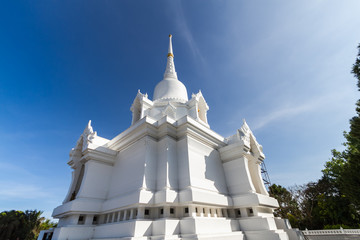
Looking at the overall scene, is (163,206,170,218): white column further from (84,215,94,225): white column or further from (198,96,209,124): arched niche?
(198,96,209,124): arched niche

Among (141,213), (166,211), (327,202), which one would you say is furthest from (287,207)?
(141,213)

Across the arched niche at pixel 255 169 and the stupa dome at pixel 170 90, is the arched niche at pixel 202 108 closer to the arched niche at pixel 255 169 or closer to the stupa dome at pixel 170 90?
the stupa dome at pixel 170 90

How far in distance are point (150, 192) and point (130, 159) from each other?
2.69 m

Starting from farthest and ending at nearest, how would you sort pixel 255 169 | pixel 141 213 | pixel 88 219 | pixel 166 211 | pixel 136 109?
pixel 136 109 → pixel 255 169 → pixel 88 219 → pixel 166 211 → pixel 141 213

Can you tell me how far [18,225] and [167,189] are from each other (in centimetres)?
2578

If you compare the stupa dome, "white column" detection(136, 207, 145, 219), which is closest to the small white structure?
"white column" detection(136, 207, 145, 219)

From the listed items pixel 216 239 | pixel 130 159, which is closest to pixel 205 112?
pixel 130 159

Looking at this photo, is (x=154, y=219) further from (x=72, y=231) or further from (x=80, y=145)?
(x=80, y=145)

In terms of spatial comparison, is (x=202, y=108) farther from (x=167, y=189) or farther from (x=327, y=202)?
(x=327, y=202)

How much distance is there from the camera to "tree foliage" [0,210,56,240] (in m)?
20.5

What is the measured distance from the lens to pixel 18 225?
71.7 ft

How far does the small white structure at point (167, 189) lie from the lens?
24.8 feet

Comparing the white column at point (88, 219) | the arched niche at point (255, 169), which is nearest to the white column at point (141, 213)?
the white column at point (88, 219)

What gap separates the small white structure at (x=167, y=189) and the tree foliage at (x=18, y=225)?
18.3 m
